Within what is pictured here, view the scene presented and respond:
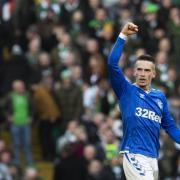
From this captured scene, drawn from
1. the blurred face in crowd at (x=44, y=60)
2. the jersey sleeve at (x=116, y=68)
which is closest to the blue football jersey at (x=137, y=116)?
the jersey sleeve at (x=116, y=68)

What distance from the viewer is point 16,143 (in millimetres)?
22031

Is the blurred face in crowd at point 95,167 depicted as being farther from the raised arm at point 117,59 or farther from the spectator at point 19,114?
the raised arm at point 117,59

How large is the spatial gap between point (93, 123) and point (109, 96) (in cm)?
105

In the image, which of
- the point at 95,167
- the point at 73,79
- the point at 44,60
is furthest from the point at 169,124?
the point at 44,60

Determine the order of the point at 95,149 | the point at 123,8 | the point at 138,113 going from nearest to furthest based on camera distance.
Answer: the point at 138,113 → the point at 95,149 → the point at 123,8

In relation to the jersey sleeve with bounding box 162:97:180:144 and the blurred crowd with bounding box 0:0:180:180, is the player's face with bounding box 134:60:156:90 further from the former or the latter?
the blurred crowd with bounding box 0:0:180:180

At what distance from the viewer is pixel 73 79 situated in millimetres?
22312

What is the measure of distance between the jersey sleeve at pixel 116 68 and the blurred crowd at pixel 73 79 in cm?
710

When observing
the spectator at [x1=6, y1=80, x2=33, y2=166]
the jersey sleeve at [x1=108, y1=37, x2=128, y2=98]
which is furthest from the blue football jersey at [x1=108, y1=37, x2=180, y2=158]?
the spectator at [x1=6, y1=80, x2=33, y2=166]

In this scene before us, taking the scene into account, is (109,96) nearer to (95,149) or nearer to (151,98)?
(95,149)

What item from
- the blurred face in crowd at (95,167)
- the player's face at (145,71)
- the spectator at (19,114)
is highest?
the player's face at (145,71)

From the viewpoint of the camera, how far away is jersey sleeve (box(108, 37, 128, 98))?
42.4 feet

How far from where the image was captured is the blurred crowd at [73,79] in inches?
832

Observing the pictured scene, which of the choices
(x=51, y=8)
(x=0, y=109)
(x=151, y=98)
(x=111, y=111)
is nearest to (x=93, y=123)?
(x=111, y=111)
